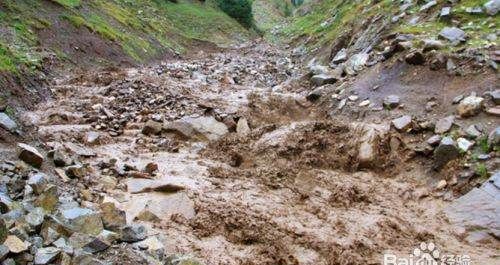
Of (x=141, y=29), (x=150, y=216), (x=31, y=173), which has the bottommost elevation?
(x=141, y=29)

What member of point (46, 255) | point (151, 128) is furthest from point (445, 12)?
point (46, 255)

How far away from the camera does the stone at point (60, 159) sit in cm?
984

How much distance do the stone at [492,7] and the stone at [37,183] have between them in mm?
12669

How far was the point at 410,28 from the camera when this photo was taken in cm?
1692

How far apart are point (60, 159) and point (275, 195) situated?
4166 millimetres

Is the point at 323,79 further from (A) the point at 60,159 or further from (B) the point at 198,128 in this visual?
(A) the point at 60,159

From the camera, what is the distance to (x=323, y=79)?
57.5 ft

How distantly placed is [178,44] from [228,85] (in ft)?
49.7

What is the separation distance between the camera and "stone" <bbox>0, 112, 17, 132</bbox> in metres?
10.1

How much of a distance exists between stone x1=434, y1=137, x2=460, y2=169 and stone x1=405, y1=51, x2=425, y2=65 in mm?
3835

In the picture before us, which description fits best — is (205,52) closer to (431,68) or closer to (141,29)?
(141,29)

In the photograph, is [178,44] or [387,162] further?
[178,44]

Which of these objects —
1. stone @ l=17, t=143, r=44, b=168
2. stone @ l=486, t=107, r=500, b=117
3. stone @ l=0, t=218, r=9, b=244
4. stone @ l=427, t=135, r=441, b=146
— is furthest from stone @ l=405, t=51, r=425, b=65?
stone @ l=0, t=218, r=9, b=244

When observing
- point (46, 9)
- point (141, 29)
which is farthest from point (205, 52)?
point (46, 9)
